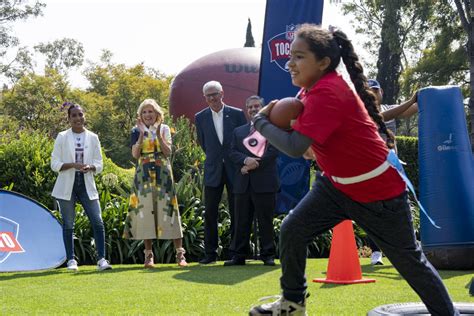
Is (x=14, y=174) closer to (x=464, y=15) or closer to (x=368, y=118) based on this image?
(x=368, y=118)

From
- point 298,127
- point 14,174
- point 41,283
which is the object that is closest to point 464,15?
point 14,174

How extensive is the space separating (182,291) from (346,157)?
3.00m

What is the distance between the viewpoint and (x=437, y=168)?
8477mm

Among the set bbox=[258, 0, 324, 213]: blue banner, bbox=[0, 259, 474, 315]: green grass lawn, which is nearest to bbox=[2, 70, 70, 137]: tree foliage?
bbox=[258, 0, 324, 213]: blue banner

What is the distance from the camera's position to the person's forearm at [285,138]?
12.9ft

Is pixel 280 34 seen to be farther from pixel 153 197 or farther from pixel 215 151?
pixel 153 197

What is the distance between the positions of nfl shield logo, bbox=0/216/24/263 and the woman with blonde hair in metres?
1.30

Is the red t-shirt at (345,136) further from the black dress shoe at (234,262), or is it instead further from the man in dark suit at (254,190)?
the black dress shoe at (234,262)

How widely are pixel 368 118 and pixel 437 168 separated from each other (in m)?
4.67

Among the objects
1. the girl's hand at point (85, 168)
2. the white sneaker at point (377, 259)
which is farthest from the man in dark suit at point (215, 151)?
the white sneaker at point (377, 259)

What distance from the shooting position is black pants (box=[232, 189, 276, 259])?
9.04 m

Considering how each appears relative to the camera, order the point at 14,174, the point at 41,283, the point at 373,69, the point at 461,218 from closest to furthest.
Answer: the point at 41,283, the point at 461,218, the point at 14,174, the point at 373,69

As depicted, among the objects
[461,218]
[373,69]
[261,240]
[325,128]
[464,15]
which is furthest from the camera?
[373,69]

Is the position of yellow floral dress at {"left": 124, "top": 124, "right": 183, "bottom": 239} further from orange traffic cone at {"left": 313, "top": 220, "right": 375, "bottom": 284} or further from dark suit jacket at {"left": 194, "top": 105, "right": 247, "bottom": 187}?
orange traffic cone at {"left": 313, "top": 220, "right": 375, "bottom": 284}
